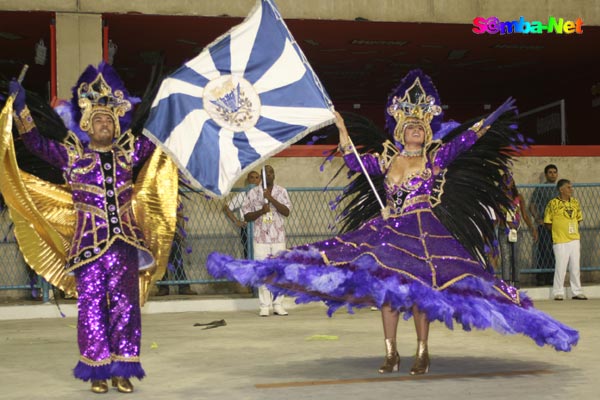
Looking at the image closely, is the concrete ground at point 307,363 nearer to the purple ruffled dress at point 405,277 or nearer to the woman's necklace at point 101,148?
the purple ruffled dress at point 405,277

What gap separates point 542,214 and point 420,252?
339 inches

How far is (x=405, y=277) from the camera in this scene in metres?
7.00

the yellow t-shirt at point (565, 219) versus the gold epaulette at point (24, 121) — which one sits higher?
the gold epaulette at point (24, 121)

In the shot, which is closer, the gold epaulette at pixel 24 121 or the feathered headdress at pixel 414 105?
the gold epaulette at pixel 24 121

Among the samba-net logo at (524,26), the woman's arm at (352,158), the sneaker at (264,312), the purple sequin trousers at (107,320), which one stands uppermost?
the samba-net logo at (524,26)

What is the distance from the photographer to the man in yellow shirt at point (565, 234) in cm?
1445

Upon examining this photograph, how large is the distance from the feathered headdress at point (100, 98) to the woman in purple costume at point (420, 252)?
4.17ft

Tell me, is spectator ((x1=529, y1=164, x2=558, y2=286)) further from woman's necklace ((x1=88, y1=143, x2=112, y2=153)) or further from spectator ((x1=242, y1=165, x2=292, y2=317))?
woman's necklace ((x1=88, y1=143, x2=112, y2=153))

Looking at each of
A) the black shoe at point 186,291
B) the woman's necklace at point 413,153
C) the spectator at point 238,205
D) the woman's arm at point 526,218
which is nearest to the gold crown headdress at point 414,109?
the woman's necklace at point 413,153

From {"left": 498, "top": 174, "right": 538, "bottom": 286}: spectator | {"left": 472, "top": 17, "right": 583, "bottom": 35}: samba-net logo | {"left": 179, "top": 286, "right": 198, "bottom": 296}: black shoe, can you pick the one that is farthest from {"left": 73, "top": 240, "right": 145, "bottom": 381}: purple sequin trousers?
{"left": 472, "top": 17, "right": 583, "bottom": 35}: samba-net logo

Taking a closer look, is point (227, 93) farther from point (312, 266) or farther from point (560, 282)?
point (560, 282)

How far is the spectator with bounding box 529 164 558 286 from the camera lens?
50.1ft

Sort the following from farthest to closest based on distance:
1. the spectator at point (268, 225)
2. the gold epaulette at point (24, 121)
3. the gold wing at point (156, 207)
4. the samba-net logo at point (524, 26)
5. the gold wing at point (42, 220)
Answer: the samba-net logo at point (524, 26) → the spectator at point (268, 225) → the gold wing at point (156, 207) → the gold wing at point (42, 220) → the gold epaulette at point (24, 121)

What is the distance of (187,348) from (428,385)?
128 inches
